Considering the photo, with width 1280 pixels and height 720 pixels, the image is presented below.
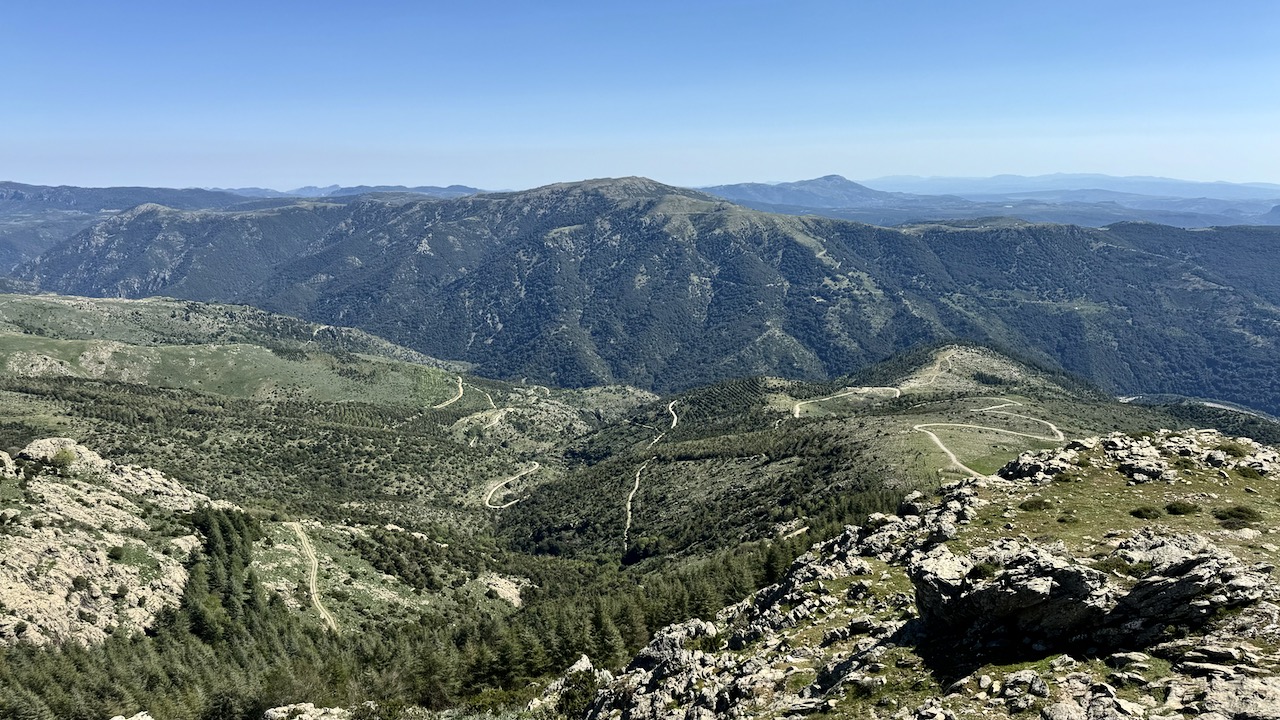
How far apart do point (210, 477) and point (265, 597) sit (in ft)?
406

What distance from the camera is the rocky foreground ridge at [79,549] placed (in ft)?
241

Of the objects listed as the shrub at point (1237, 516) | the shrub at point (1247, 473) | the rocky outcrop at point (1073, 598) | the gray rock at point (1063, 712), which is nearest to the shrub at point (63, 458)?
the rocky outcrop at point (1073, 598)

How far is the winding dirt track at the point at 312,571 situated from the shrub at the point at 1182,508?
101999mm

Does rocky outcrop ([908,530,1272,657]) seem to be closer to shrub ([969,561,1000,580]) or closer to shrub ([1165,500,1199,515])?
shrub ([969,561,1000,580])

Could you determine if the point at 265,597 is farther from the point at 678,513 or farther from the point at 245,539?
the point at 678,513

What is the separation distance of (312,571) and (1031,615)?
107368mm

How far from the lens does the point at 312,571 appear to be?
108m

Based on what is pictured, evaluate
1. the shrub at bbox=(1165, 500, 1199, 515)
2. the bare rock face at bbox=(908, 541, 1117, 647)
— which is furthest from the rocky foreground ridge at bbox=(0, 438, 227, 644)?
the shrub at bbox=(1165, 500, 1199, 515)

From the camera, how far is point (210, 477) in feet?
→ 643

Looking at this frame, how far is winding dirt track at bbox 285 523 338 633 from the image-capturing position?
9903 cm

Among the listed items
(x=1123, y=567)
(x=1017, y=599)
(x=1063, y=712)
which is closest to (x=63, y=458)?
(x=1017, y=599)

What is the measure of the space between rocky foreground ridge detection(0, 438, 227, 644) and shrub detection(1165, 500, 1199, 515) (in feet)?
362

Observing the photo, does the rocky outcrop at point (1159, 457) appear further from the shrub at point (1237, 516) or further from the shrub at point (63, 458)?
the shrub at point (63, 458)

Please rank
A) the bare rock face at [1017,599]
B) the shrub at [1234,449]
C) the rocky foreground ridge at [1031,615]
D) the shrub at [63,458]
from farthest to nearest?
1. the shrub at [63,458]
2. the shrub at [1234,449]
3. the bare rock face at [1017,599]
4. the rocky foreground ridge at [1031,615]
